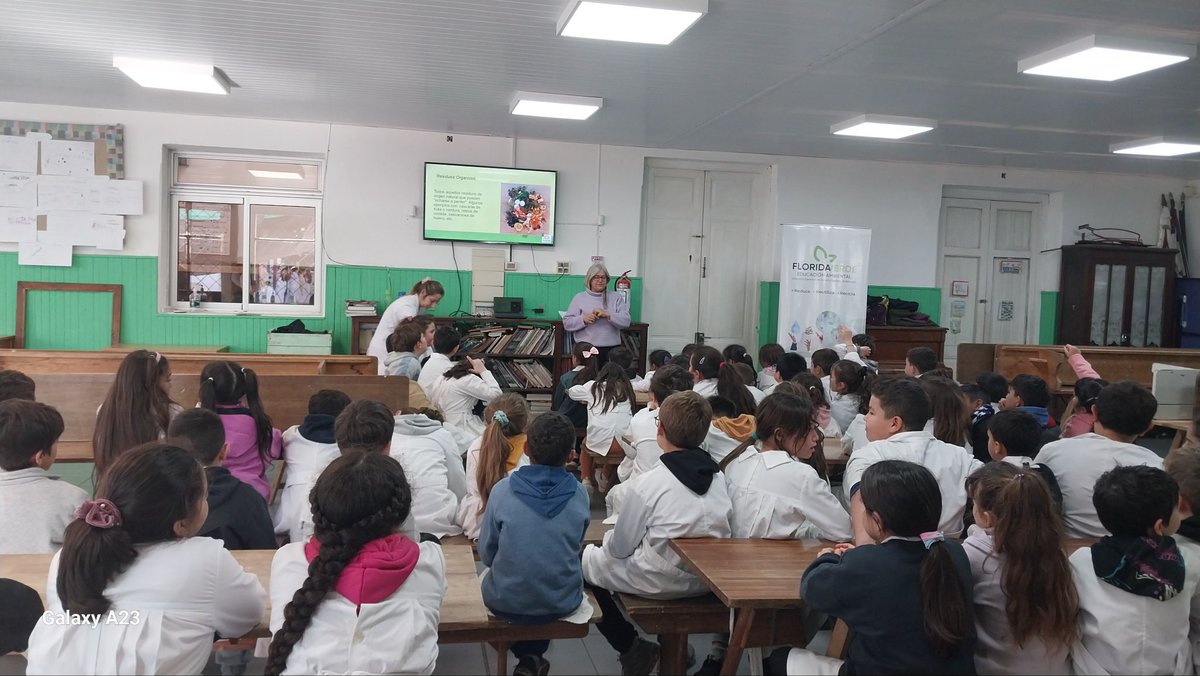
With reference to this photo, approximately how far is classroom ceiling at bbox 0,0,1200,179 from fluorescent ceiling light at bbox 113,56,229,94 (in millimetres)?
136

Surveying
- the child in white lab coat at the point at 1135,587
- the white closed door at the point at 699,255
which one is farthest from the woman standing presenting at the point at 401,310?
the child in white lab coat at the point at 1135,587

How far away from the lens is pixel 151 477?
5.81 ft

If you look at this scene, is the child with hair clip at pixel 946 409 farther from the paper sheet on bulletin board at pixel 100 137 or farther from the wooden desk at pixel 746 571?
the paper sheet on bulletin board at pixel 100 137

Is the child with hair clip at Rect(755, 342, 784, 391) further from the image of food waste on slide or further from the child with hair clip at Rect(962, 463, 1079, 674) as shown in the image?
the child with hair clip at Rect(962, 463, 1079, 674)

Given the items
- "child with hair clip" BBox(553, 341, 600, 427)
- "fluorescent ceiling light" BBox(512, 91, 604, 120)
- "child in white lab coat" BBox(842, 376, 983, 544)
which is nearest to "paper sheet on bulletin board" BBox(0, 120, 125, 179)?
"fluorescent ceiling light" BBox(512, 91, 604, 120)

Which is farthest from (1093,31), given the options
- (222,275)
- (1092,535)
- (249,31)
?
(222,275)

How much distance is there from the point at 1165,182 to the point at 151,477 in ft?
36.5

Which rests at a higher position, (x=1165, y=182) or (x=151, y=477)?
(x=1165, y=182)

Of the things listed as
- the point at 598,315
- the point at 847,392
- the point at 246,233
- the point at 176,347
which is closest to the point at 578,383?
the point at 847,392

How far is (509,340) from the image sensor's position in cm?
771

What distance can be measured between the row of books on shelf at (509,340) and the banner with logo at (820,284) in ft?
7.99

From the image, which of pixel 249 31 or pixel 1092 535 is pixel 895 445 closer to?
pixel 1092 535

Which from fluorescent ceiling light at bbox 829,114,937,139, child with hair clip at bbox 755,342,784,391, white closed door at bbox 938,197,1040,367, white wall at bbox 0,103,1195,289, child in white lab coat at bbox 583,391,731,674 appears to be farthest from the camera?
white closed door at bbox 938,197,1040,367

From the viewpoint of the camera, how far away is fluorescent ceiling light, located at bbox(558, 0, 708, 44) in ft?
13.3
